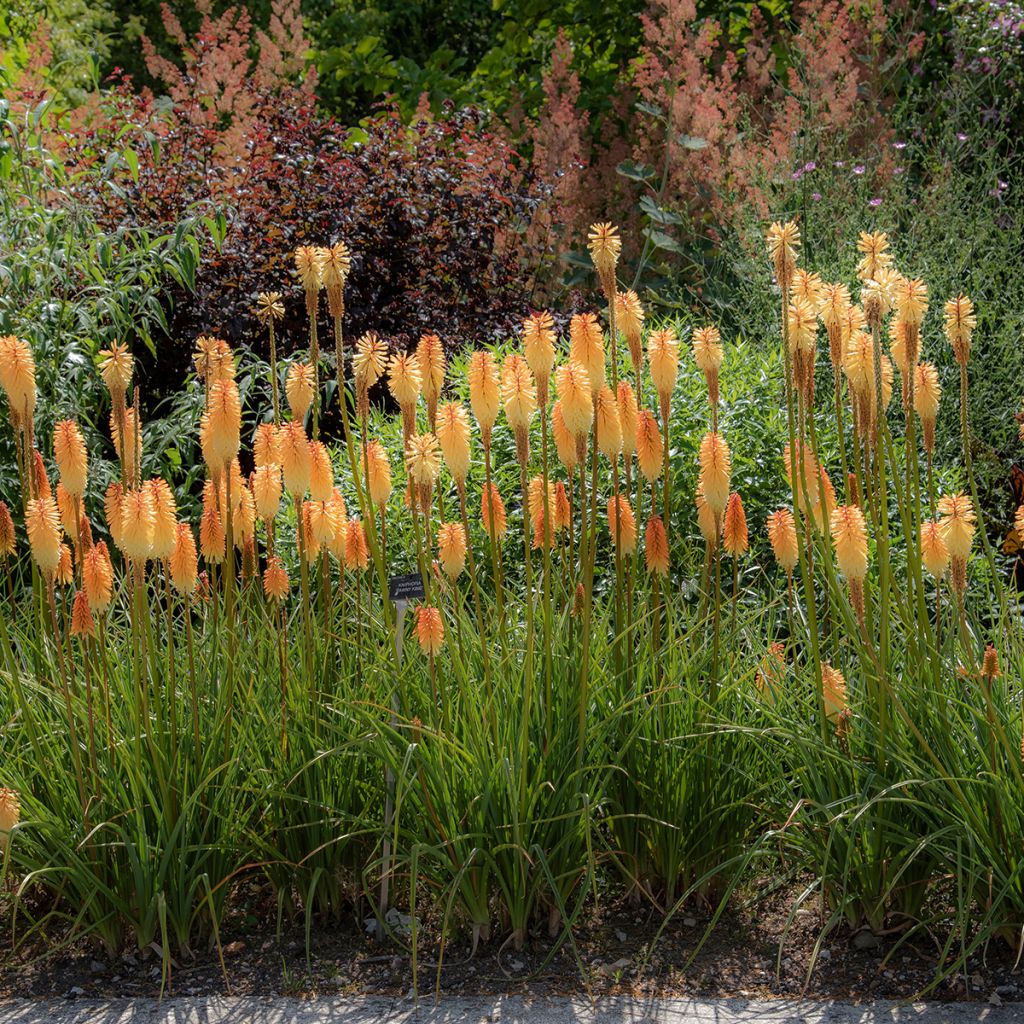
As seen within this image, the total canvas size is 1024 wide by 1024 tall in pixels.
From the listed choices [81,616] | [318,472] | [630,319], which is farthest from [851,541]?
[81,616]

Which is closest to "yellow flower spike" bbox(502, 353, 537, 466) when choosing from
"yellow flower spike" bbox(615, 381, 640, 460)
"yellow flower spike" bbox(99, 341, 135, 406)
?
"yellow flower spike" bbox(615, 381, 640, 460)

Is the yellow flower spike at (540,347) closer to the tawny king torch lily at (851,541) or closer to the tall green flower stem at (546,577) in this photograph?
the tall green flower stem at (546,577)

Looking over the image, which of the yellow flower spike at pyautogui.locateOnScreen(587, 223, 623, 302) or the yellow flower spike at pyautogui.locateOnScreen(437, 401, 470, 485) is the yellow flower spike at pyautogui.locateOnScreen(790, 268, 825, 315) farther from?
the yellow flower spike at pyautogui.locateOnScreen(437, 401, 470, 485)

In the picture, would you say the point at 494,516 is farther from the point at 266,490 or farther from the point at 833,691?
the point at 833,691

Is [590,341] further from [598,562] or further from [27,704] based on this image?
[598,562]

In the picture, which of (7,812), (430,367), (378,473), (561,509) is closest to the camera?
(7,812)

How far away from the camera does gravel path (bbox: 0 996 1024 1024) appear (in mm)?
2961

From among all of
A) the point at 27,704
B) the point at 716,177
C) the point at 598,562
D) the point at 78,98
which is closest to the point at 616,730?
the point at 27,704

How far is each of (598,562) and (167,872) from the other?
8.05 ft

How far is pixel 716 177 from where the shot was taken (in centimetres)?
916

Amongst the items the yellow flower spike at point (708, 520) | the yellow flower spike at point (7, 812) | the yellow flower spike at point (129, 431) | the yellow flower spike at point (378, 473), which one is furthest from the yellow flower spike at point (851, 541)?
the yellow flower spike at point (7, 812)

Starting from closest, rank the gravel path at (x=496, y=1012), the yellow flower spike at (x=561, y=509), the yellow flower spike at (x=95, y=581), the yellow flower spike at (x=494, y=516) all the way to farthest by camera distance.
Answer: the gravel path at (x=496, y=1012) < the yellow flower spike at (x=494, y=516) < the yellow flower spike at (x=95, y=581) < the yellow flower spike at (x=561, y=509)

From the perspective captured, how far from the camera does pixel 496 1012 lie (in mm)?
3008

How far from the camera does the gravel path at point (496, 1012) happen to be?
296 centimetres
